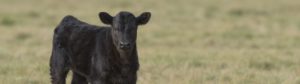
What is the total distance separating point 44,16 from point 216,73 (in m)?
11.0

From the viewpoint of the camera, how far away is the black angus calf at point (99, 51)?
9.16 metres

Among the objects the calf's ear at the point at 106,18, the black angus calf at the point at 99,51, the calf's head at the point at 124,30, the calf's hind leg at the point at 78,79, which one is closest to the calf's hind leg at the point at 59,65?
the black angus calf at the point at 99,51

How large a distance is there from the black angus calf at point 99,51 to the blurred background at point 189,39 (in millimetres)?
1931

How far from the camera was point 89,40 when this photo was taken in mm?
9883

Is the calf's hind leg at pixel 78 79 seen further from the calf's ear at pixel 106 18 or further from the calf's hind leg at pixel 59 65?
the calf's ear at pixel 106 18

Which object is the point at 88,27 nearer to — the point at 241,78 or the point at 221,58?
the point at 241,78

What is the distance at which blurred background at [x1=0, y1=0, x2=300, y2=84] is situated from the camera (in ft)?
42.6

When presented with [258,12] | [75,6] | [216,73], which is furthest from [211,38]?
[75,6]

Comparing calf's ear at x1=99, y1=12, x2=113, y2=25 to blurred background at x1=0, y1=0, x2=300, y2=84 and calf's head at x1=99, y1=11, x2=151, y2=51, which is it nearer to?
calf's head at x1=99, y1=11, x2=151, y2=51

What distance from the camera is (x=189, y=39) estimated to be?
60.5 feet

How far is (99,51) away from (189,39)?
891 centimetres

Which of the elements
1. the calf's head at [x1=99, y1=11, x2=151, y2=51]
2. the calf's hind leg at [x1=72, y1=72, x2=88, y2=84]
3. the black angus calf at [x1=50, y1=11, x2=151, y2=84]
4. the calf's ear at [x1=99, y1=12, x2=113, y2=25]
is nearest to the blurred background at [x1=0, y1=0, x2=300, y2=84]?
the calf's hind leg at [x1=72, y1=72, x2=88, y2=84]

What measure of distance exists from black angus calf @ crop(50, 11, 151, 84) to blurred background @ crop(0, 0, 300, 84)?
1931 mm

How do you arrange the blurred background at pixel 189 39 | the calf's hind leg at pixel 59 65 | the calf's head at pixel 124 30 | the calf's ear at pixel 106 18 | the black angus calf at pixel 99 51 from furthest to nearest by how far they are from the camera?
the blurred background at pixel 189 39 < the calf's hind leg at pixel 59 65 < the calf's ear at pixel 106 18 < the black angus calf at pixel 99 51 < the calf's head at pixel 124 30
